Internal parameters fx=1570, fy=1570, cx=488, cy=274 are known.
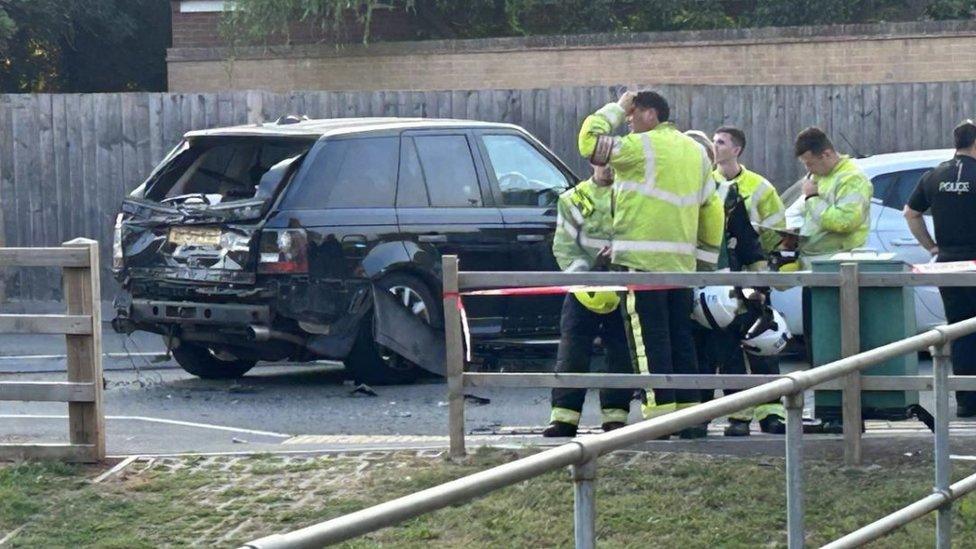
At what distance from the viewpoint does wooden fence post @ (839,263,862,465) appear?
696cm

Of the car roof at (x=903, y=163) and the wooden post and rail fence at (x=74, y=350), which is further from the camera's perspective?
the car roof at (x=903, y=163)

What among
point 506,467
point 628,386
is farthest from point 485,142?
point 506,467

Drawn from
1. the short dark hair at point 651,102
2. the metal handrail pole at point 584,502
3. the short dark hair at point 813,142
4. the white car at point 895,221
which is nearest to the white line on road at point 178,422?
the short dark hair at point 651,102

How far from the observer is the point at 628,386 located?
23.6ft

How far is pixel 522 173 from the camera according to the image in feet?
36.6

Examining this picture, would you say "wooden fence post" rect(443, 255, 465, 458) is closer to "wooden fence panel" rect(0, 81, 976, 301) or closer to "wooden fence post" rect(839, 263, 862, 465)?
"wooden fence post" rect(839, 263, 862, 465)

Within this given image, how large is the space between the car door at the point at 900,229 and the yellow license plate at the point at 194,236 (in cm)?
486

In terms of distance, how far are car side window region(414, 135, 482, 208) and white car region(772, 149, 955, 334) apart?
96.2 inches

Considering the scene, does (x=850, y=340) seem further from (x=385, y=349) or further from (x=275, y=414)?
(x=385, y=349)

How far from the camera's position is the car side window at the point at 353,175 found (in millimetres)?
10039

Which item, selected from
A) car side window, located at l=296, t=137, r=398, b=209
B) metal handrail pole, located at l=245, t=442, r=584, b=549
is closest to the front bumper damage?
car side window, located at l=296, t=137, r=398, b=209

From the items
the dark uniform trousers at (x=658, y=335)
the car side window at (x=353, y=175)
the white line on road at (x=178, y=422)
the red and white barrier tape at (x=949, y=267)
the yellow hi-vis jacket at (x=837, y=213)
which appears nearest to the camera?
the dark uniform trousers at (x=658, y=335)

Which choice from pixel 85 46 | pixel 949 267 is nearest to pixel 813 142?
pixel 949 267

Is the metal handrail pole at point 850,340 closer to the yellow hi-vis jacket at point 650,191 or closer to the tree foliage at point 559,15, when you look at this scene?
the yellow hi-vis jacket at point 650,191
